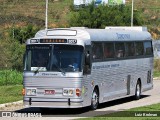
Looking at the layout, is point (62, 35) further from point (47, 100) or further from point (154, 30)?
point (154, 30)

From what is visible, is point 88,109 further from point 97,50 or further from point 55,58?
point 55,58

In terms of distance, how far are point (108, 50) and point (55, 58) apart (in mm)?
3479

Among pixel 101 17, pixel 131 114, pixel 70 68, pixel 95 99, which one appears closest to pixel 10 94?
pixel 95 99

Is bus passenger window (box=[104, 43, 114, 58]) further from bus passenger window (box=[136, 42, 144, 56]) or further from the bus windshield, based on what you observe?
bus passenger window (box=[136, 42, 144, 56])

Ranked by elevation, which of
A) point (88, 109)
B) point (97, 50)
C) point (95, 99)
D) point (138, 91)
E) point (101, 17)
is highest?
point (97, 50)

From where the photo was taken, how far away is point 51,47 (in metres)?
19.3

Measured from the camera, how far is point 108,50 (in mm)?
22000

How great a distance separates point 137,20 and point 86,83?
56168 millimetres

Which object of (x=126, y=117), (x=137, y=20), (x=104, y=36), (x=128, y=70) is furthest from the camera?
(x=137, y=20)

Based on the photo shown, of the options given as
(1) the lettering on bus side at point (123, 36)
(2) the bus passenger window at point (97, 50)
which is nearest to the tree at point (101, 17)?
(1) the lettering on bus side at point (123, 36)

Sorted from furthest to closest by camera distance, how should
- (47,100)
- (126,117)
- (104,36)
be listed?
(104,36) → (47,100) → (126,117)

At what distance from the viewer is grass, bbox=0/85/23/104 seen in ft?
77.1

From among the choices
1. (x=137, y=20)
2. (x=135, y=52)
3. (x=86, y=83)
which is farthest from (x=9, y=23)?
(x=86, y=83)

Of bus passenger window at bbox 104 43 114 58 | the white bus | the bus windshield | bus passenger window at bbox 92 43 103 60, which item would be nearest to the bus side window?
the white bus
